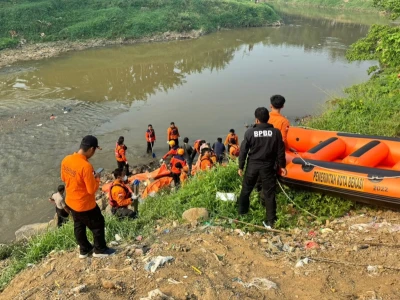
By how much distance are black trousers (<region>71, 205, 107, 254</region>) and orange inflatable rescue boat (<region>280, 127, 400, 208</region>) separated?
8.52ft

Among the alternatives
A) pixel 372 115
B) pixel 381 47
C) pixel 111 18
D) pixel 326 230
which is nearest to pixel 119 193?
pixel 326 230

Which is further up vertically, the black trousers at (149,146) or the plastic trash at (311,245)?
the plastic trash at (311,245)

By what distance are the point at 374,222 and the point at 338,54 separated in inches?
908

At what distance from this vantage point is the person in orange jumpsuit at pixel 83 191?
3654 millimetres

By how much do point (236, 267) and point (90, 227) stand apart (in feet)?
5.44

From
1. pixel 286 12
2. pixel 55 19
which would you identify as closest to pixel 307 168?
pixel 55 19

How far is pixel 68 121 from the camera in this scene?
1363 centimetres

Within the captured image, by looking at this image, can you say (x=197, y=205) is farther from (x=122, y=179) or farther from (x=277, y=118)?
(x=277, y=118)

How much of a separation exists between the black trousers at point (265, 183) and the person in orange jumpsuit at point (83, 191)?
71.0 inches

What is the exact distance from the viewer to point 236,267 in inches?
142

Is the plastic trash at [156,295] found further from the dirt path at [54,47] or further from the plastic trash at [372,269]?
the dirt path at [54,47]

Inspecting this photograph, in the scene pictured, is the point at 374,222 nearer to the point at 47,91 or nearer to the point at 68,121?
the point at 68,121

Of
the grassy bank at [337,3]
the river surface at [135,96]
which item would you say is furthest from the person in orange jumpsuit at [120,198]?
the grassy bank at [337,3]

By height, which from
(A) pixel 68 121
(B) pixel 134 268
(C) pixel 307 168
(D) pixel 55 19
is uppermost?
(D) pixel 55 19
